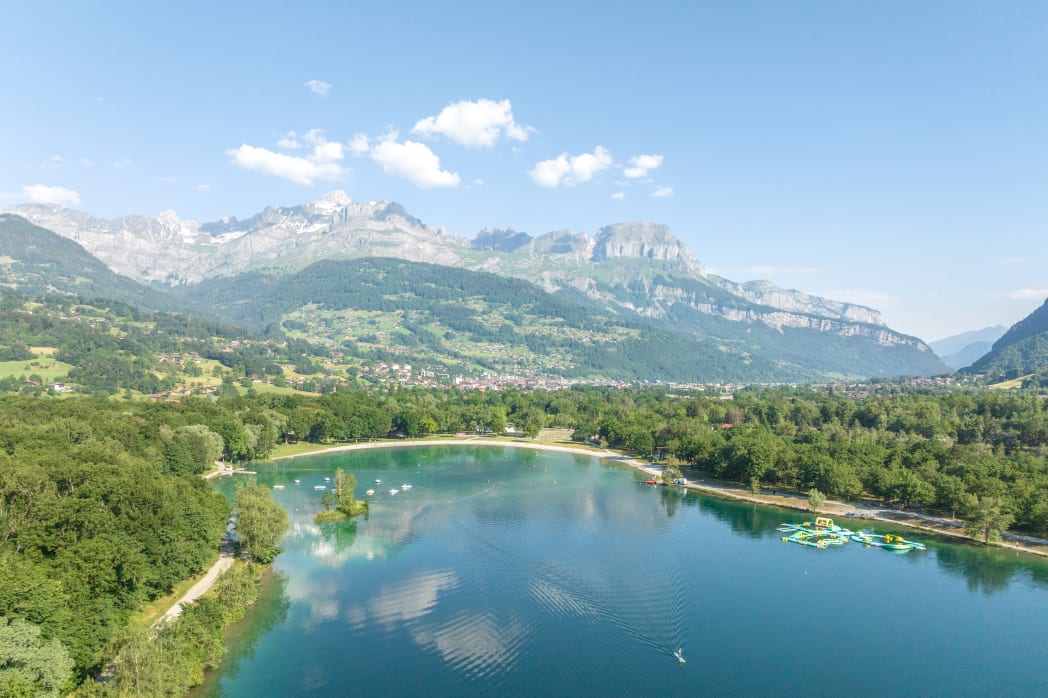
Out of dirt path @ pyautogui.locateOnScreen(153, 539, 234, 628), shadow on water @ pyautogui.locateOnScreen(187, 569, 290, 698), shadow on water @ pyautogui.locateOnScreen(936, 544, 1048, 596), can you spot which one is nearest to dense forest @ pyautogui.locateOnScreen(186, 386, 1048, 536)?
shadow on water @ pyautogui.locateOnScreen(936, 544, 1048, 596)

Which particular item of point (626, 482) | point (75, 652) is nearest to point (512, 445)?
point (626, 482)

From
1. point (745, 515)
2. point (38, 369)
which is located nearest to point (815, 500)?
point (745, 515)

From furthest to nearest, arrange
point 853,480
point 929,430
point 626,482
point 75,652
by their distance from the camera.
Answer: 1. point 929,430
2. point 626,482
3. point 853,480
4. point 75,652

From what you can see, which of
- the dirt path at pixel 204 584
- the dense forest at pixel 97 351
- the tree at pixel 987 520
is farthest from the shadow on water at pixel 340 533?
the dense forest at pixel 97 351

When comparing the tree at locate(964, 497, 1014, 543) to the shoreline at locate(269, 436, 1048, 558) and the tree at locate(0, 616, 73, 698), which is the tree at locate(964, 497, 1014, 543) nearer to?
the shoreline at locate(269, 436, 1048, 558)

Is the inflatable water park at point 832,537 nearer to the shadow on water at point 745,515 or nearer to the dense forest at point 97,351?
the shadow on water at point 745,515

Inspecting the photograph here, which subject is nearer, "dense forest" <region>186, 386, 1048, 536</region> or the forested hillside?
the forested hillside

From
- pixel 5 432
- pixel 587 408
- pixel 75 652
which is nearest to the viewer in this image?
pixel 75 652

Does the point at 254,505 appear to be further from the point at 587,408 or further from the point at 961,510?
the point at 587,408
